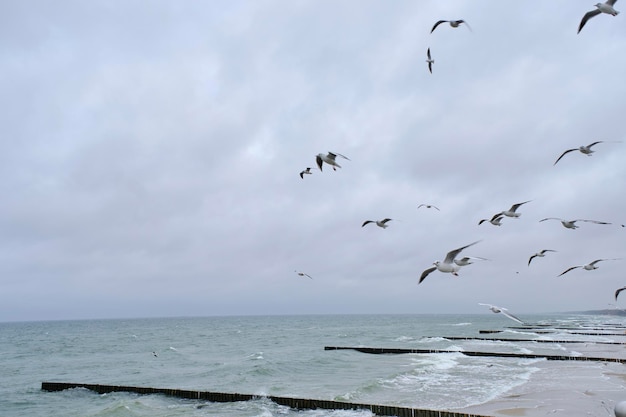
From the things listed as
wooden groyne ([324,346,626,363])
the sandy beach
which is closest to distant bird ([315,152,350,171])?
the sandy beach

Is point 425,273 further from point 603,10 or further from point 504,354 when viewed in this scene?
point 504,354

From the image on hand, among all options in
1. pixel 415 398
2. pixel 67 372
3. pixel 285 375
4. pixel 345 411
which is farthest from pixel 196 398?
pixel 67 372

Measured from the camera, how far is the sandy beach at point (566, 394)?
16.4 metres

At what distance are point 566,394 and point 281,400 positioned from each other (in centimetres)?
1045

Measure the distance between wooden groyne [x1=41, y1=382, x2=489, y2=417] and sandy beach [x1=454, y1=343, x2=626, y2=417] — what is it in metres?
2.07

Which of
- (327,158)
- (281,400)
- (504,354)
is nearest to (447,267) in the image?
(327,158)

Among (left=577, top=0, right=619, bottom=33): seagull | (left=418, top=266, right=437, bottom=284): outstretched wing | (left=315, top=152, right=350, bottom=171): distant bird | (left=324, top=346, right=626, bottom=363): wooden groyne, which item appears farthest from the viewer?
(left=324, top=346, right=626, bottom=363): wooden groyne

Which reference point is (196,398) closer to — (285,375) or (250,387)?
(250,387)

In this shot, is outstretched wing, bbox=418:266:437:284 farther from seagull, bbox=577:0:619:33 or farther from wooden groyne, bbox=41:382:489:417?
seagull, bbox=577:0:619:33

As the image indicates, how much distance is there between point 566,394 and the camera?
1952 cm

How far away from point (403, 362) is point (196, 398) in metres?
16.8

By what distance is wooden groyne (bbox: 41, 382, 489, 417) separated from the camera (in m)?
15.6

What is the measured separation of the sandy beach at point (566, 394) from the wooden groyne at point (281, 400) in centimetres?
207

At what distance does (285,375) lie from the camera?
31438 millimetres
